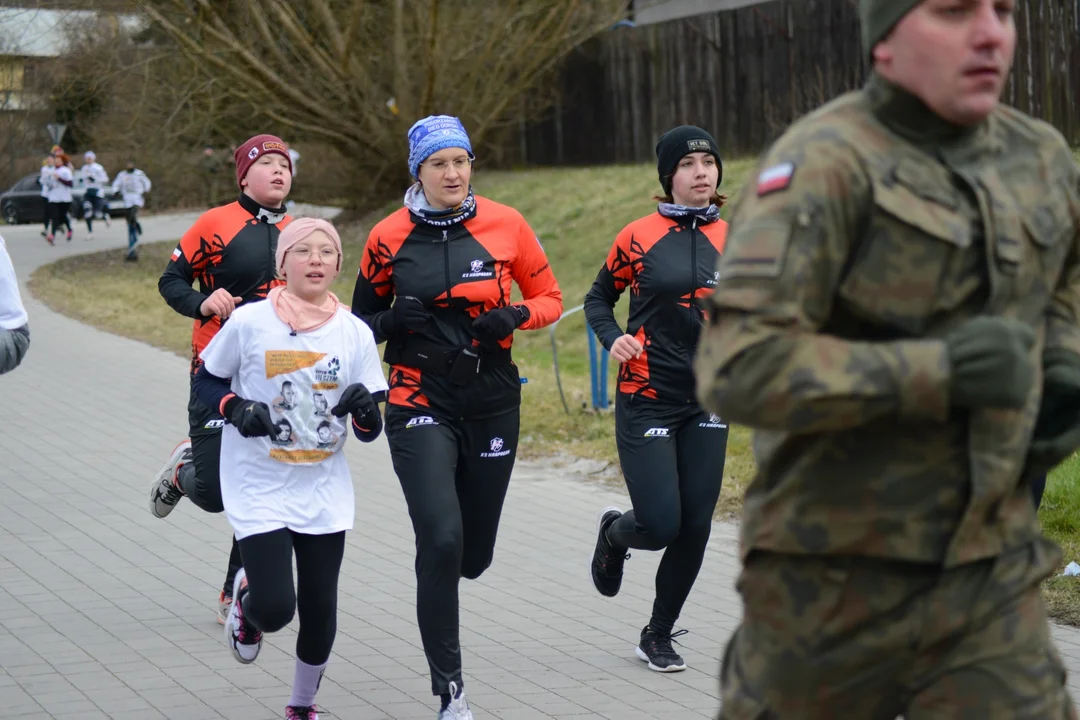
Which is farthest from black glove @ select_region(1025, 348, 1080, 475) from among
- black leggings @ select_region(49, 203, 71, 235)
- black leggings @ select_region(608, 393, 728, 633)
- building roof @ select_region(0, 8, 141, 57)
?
black leggings @ select_region(49, 203, 71, 235)

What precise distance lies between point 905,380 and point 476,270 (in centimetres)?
332

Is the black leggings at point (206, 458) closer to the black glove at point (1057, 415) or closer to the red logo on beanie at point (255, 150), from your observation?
the red logo on beanie at point (255, 150)

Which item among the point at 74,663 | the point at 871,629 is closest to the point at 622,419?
the point at 74,663

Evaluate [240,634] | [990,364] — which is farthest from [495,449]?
[990,364]

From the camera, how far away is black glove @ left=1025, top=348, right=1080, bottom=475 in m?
2.73

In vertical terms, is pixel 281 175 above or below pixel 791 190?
below

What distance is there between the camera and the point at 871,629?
107 inches

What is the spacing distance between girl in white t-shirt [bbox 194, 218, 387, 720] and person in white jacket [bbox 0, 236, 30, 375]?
62cm

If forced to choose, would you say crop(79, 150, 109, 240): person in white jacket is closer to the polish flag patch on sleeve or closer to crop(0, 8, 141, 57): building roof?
crop(0, 8, 141, 57): building roof

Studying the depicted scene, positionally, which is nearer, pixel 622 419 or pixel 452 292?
pixel 452 292

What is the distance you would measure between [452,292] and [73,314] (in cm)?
1681

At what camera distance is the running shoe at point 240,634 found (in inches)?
220

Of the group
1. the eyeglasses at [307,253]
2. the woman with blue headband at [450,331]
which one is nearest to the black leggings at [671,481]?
the woman with blue headband at [450,331]

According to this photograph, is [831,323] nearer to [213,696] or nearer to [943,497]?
[943,497]
